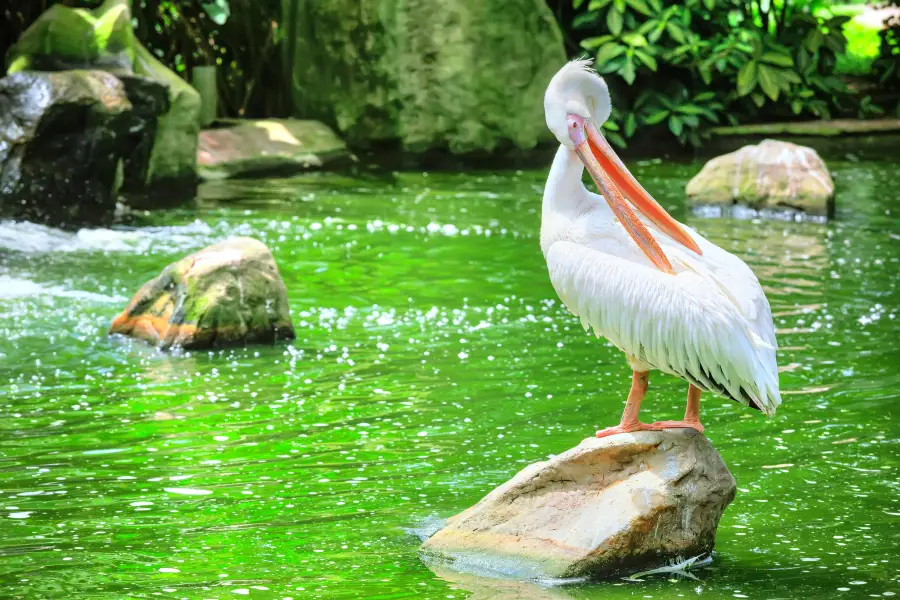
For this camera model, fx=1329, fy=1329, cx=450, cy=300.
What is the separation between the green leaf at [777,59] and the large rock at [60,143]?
802 centimetres

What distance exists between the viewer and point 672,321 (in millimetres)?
4238

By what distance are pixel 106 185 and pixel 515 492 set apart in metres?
7.68

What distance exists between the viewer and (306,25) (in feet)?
50.2

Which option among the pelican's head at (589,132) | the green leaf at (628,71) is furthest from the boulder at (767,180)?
the pelican's head at (589,132)

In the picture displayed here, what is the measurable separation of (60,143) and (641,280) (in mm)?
7600

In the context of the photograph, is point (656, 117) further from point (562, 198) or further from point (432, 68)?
point (562, 198)

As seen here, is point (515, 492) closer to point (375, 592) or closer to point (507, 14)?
point (375, 592)

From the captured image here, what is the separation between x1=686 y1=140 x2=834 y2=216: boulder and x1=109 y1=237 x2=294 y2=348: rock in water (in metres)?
5.78

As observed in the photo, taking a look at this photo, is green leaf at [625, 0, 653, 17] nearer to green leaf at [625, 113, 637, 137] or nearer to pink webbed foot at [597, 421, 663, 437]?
green leaf at [625, 113, 637, 137]

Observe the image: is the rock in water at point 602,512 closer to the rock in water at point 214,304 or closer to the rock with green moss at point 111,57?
the rock in water at point 214,304

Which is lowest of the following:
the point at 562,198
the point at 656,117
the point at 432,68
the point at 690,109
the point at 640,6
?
the point at 656,117

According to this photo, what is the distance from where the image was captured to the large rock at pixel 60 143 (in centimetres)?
1051

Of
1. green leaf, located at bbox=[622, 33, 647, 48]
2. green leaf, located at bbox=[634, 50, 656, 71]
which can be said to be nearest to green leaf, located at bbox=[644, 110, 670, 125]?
green leaf, located at bbox=[634, 50, 656, 71]

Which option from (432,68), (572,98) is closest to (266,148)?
(432,68)
